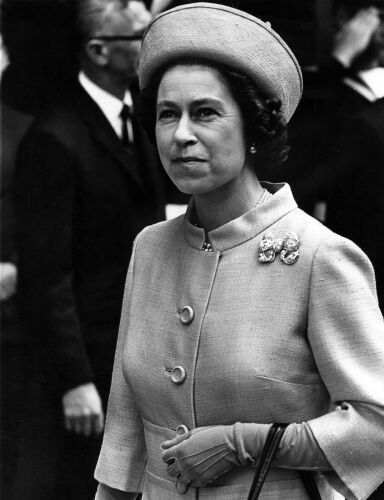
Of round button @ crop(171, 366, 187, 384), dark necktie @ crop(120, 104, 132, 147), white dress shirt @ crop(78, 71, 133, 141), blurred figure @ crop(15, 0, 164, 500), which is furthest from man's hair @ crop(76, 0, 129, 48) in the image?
round button @ crop(171, 366, 187, 384)

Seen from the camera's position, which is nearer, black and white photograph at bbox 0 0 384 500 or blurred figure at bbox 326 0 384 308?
black and white photograph at bbox 0 0 384 500

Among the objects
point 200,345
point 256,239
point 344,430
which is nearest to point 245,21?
point 256,239

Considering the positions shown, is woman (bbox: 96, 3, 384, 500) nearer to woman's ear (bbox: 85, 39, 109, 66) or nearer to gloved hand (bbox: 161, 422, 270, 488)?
gloved hand (bbox: 161, 422, 270, 488)

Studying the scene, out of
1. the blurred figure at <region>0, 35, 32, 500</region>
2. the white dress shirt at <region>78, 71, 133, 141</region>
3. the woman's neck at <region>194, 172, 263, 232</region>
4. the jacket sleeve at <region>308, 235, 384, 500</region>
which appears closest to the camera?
the jacket sleeve at <region>308, 235, 384, 500</region>

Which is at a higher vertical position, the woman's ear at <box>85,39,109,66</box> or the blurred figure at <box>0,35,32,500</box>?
the woman's ear at <box>85,39,109,66</box>

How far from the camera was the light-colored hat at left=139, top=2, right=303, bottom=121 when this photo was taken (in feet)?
8.68

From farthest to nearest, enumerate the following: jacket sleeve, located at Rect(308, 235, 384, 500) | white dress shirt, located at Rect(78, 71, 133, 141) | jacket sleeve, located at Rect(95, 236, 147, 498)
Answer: white dress shirt, located at Rect(78, 71, 133, 141) → jacket sleeve, located at Rect(95, 236, 147, 498) → jacket sleeve, located at Rect(308, 235, 384, 500)

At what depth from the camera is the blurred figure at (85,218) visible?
15.1 feet

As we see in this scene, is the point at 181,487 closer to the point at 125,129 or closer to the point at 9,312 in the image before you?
the point at 125,129

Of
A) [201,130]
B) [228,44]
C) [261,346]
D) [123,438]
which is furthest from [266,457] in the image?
[228,44]

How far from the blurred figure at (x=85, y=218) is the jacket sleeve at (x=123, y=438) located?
164 cm

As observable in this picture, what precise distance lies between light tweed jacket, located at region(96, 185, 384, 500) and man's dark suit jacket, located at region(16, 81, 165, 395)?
1699 mm

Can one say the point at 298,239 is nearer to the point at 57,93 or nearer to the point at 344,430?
the point at 344,430

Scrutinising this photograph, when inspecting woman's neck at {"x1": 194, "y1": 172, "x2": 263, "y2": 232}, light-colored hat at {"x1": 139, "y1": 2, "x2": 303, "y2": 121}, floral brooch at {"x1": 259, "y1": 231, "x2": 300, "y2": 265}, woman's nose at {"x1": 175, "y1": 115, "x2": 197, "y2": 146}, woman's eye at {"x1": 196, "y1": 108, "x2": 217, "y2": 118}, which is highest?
→ light-colored hat at {"x1": 139, "y1": 2, "x2": 303, "y2": 121}
